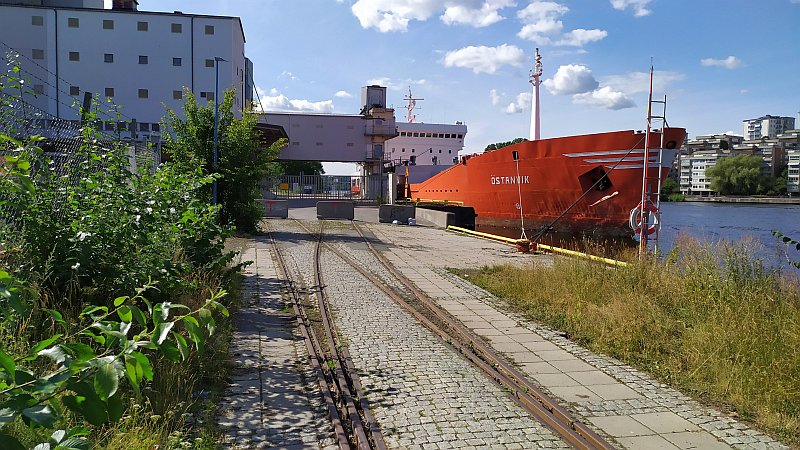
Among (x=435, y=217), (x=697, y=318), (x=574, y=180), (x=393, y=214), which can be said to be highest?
(x=574, y=180)

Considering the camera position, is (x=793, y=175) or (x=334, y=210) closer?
(x=334, y=210)

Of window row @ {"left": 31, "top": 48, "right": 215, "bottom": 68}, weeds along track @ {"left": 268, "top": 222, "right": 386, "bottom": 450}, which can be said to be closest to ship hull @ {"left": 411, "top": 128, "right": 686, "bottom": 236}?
weeds along track @ {"left": 268, "top": 222, "right": 386, "bottom": 450}

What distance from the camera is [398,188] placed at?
45.4 m

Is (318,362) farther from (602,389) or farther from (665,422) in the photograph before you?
(665,422)

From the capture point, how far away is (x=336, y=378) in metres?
4.95

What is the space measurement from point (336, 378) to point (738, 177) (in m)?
69.3

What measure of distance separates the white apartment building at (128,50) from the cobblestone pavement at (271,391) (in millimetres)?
40180

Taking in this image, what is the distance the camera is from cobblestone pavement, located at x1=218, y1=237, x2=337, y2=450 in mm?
3803

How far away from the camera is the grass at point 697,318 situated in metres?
4.63

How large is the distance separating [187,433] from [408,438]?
1.42 meters

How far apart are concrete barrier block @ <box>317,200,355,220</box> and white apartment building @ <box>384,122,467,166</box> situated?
34.1 m

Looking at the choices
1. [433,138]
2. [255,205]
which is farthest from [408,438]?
[433,138]

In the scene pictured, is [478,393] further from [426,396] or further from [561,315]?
[561,315]

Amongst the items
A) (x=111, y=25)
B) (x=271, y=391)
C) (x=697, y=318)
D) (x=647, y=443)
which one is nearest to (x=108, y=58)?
(x=111, y=25)
